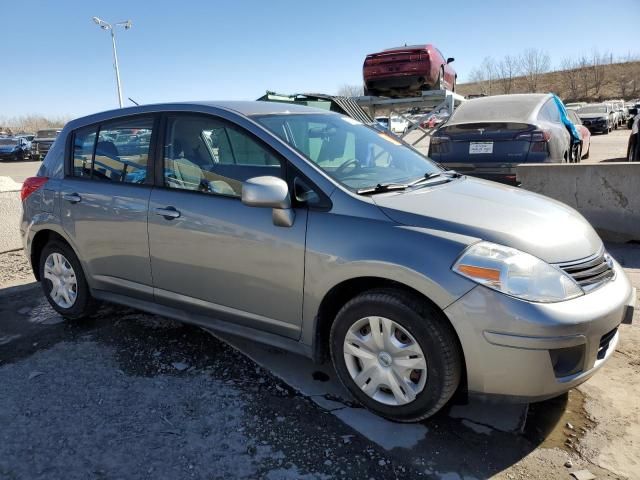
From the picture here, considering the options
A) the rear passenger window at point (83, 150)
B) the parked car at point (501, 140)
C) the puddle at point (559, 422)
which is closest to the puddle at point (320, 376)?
the puddle at point (559, 422)

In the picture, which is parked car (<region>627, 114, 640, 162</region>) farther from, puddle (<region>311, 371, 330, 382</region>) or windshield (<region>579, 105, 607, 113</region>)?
windshield (<region>579, 105, 607, 113</region>)

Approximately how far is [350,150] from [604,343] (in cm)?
188

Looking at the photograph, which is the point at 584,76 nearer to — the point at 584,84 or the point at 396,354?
the point at 584,84

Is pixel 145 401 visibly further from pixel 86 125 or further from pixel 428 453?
pixel 86 125

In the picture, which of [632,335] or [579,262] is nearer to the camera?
[579,262]

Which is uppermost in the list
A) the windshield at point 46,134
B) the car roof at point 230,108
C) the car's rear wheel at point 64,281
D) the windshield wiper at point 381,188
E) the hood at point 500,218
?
the car roof at point 230,108

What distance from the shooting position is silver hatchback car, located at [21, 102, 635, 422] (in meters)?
2.37

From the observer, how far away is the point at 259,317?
10.1 ft

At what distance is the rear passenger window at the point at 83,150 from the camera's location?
400 centimetres

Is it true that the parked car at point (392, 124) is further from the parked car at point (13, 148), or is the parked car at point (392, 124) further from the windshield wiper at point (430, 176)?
the parked car at point (13, 148)

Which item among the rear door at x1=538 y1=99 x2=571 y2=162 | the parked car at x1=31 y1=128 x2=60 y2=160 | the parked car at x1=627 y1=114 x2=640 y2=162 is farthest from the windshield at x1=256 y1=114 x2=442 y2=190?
the parked car at x1=31 y1=128 x2=60 y2=160

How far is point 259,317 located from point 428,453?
4.00ft

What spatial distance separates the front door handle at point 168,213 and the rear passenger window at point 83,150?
3.26 ft

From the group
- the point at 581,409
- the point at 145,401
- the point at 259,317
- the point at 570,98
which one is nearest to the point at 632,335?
the point at 581,409
